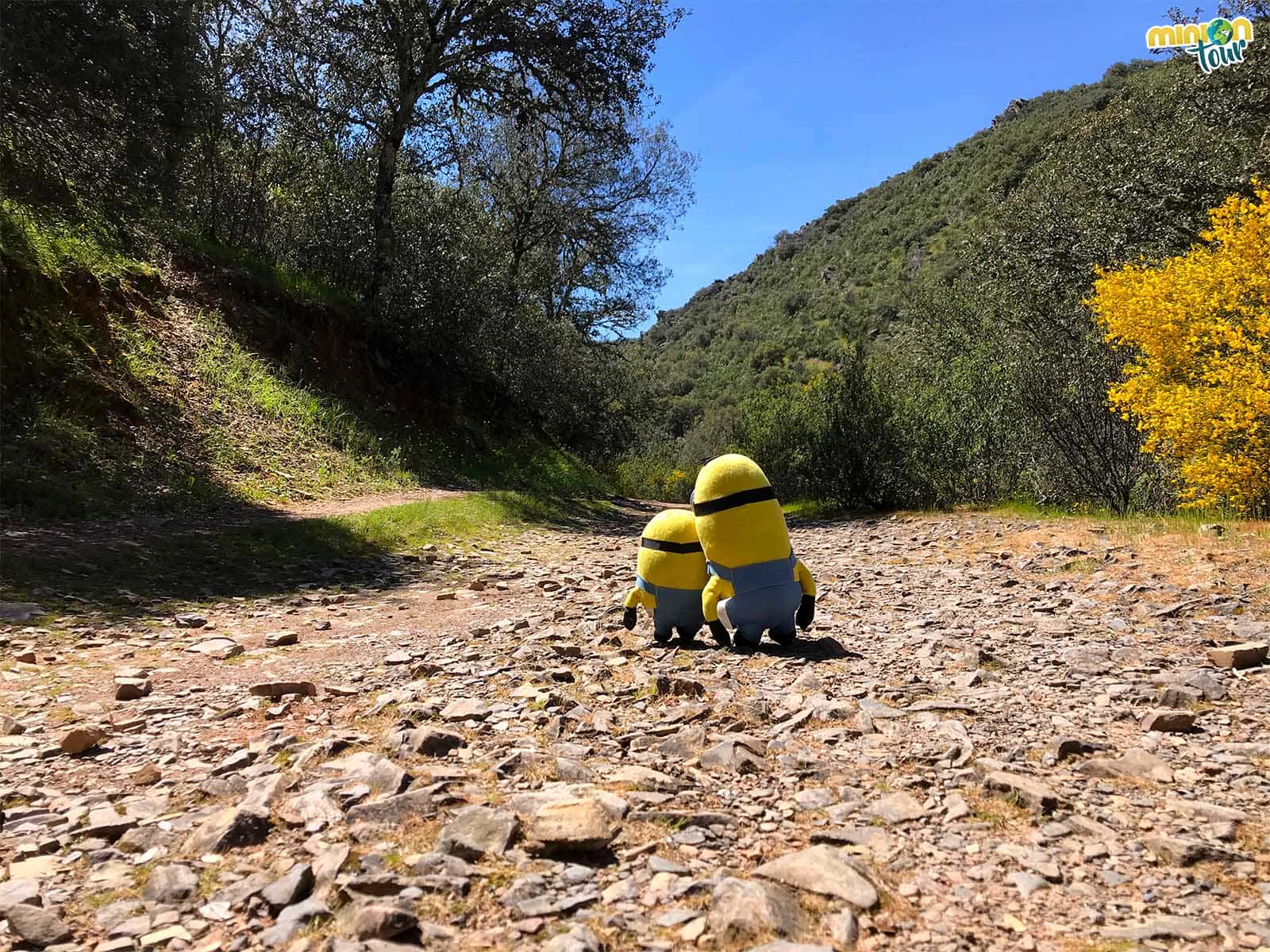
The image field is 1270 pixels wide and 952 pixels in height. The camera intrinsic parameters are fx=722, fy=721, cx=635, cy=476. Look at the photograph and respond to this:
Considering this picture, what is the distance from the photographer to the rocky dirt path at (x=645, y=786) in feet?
7.13

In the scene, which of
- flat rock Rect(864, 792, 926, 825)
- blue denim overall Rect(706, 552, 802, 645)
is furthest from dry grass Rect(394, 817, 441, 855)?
blue denim overall Rect(706, 552, 802, 645)

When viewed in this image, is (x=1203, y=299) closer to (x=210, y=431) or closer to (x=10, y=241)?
(x=210, y=431)

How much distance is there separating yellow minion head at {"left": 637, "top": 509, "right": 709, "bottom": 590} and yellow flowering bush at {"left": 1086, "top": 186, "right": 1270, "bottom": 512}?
8.67 m

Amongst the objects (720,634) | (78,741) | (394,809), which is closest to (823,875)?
(394,809)

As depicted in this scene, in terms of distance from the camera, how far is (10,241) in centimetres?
1227

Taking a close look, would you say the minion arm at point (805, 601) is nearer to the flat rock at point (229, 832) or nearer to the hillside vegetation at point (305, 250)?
the flat rock at point (229, 832)

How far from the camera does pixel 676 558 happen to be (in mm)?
5883

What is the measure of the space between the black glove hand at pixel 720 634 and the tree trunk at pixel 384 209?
60.9 feet

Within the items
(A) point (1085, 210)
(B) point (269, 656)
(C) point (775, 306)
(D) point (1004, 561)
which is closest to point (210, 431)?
(B) point (269, 656)

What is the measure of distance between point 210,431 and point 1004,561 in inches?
522

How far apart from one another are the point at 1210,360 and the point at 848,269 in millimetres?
80839

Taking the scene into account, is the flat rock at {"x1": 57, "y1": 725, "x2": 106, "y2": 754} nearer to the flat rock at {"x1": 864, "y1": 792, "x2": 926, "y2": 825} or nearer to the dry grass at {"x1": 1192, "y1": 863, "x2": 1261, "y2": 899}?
the flat rock at {"x1": 864, "y1": 792, "x2": 926, "y2": 825}

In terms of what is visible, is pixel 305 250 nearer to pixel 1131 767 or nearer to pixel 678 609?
pixel 678 609

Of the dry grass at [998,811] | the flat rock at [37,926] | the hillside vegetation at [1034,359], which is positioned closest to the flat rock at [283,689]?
the flat rock at [37,926]
